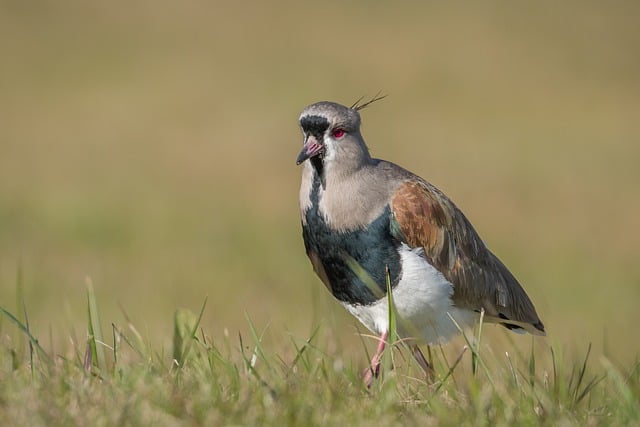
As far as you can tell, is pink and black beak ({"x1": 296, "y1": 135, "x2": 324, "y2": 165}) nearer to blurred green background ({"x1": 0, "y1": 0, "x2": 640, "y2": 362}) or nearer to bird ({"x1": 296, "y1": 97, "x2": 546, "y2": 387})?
bird ({"x1": 296, "y1": 97, "x2": 546, "y2": 387})

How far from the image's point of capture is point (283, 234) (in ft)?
47.4

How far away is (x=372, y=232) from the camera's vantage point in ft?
17.4

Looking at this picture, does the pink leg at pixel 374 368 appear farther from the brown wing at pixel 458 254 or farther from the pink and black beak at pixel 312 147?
the pink and black beak at pixel 312 147

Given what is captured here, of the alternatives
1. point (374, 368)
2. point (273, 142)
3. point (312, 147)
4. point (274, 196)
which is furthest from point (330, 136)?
point (273, 142)

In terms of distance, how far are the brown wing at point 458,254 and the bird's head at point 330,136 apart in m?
0.33

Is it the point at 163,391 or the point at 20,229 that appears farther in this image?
the point at 20,229

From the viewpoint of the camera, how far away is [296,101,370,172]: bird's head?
5293 mm

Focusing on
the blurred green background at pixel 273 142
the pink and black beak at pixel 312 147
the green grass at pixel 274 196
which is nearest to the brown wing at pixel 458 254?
the green grass at pixel 274 196

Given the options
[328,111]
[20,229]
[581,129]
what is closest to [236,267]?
[20,229]

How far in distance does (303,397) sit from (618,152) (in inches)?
691

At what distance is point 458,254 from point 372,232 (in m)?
0.71

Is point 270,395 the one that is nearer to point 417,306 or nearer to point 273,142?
point 417,306

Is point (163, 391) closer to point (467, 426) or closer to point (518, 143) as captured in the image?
point (467, 426)

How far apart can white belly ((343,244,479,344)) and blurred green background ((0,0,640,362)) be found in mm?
402
